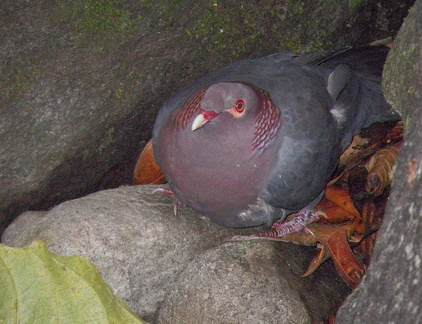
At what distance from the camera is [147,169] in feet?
12.7

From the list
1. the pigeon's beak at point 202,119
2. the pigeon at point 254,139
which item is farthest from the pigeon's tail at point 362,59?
the pigeon's beak at point 202,119

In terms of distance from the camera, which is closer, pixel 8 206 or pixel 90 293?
pixel 90 293

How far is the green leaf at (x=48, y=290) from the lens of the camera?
1484mm

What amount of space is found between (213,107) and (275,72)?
0.62 meters

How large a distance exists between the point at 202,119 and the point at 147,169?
1000 mm

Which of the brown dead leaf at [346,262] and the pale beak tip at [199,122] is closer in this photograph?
the pale beak tip at [199,122]

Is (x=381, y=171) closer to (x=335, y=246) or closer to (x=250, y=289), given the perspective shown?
(x=335, y=246)

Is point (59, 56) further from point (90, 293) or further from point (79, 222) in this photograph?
point (90, 293)

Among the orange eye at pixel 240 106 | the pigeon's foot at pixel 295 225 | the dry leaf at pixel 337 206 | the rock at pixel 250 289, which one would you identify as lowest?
the rock at pixel 250 289

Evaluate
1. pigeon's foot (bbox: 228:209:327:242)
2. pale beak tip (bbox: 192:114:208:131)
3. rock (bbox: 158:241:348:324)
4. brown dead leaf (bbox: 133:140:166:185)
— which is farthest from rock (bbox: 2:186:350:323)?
pale beak tip (bbox: 192:114:208:131)

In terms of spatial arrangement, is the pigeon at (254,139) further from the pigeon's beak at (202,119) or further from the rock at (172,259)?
the rock at (172,259)

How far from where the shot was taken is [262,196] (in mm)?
3182

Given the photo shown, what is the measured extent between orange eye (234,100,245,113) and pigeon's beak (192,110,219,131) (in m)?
0.11

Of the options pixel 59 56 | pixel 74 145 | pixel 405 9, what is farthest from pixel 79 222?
pixel 405 9
